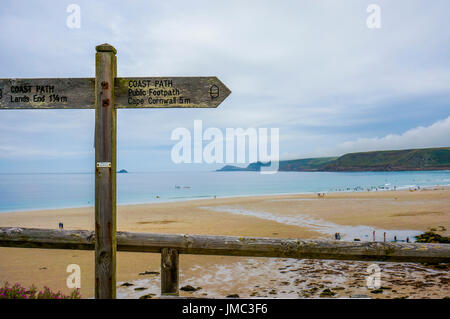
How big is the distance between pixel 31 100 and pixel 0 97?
354 millimetres

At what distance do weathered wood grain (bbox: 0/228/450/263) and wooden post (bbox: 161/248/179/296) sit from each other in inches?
3.3

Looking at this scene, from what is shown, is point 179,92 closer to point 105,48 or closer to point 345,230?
point 105,48

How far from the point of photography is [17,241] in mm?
3709

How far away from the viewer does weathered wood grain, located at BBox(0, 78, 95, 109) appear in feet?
11.2

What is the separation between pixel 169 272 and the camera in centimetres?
352

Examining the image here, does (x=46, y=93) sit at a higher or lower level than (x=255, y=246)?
higher

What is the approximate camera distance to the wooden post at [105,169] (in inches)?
129

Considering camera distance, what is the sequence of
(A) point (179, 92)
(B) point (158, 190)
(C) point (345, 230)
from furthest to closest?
1. (B) point (158, 190)
2. (C) point (345, 230)
3. (A) point (179, 92)

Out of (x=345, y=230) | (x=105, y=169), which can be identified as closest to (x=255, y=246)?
(x=105, y=169)

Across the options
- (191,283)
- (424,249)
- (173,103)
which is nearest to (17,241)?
(173,103)

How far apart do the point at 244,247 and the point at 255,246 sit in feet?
0.41

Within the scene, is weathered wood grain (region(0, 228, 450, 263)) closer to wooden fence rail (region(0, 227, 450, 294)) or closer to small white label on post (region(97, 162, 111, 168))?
wooden fence rail (region(0, 227, 450, 294))

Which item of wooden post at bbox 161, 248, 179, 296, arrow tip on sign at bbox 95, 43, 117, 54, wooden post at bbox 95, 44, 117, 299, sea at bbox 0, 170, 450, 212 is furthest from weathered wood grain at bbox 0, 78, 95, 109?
sea at bbox 0, 170, 450, 212

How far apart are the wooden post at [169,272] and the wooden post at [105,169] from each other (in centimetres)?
56
